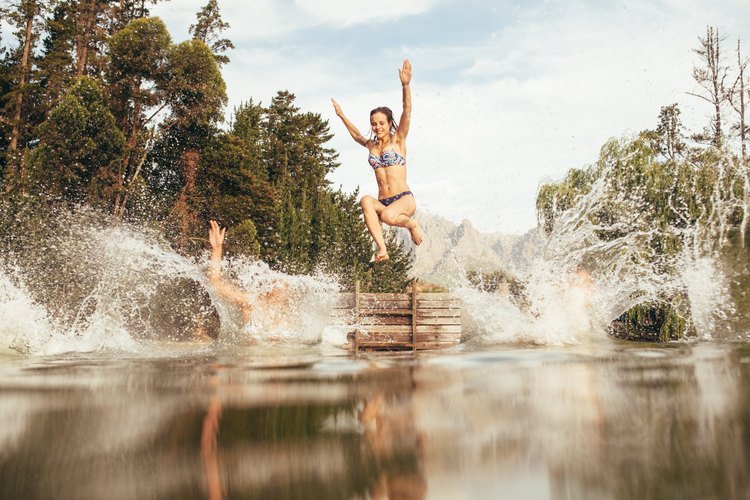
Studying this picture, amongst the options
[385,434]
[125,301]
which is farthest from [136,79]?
[385,434]

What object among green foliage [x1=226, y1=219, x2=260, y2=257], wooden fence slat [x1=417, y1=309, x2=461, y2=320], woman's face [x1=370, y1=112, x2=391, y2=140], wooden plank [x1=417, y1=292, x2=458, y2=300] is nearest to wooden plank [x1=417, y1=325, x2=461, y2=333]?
wooden fence slat [x1=417, y1=309, x2=461, y2=320]

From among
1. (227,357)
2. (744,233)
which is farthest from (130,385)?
(744,233)

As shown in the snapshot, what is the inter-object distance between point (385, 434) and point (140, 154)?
23356 mm

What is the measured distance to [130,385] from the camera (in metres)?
5.13

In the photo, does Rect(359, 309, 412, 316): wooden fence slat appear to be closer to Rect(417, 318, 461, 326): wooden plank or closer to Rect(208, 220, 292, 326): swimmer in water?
Rect(417, 318, 461, 326): wooden plank

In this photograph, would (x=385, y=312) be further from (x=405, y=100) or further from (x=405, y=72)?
(x=405, y=72)

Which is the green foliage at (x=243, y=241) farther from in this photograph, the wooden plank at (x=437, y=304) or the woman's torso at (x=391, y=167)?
the woman's torso at (x=391, y=167)

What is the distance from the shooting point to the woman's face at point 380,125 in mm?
8141

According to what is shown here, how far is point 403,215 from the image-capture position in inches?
313

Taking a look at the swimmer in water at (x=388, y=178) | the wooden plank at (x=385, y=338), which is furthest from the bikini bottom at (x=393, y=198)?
the wooden plank at (x=385, y=338)

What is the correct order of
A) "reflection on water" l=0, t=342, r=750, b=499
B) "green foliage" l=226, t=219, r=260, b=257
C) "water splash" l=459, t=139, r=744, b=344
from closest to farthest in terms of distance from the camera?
1. "reflection on water" l=0, t=342, r=750, b=499
2. "water splash" l=459, t=139, r=744, b=344
3. "green foliage" l=226, t=219, r=260, b=257

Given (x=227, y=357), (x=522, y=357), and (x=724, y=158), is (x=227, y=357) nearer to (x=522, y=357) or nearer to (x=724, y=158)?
(x=522, y=357)

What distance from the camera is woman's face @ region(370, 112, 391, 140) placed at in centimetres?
814

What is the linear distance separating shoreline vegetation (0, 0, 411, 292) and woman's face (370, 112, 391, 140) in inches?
614
